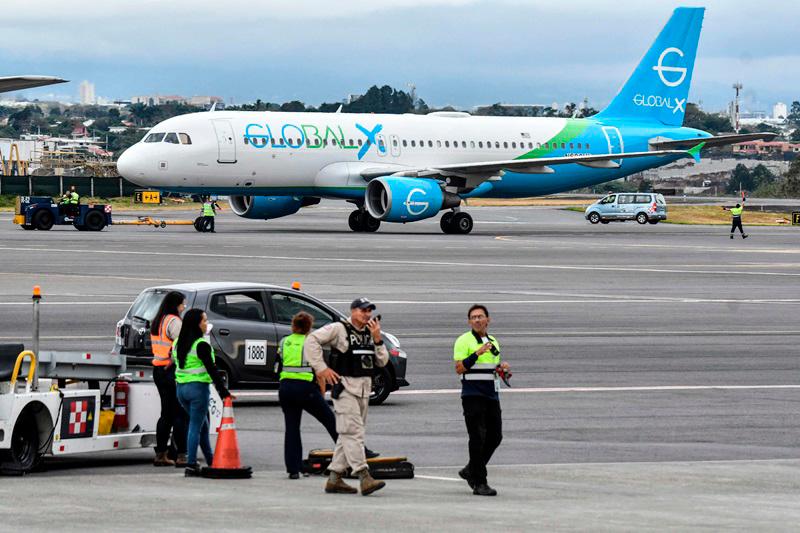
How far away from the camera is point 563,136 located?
67.9 meters

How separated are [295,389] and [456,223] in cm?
4757

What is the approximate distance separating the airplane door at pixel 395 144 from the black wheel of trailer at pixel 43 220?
48.4ft

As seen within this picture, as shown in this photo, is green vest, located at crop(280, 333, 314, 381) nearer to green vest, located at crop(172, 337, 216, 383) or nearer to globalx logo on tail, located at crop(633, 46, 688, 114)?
green vest, located at crop(172, 337, 216, 383)

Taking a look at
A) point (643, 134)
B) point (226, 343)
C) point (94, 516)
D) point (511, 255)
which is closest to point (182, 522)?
point (94, 516)

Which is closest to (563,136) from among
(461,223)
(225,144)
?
(461,223)

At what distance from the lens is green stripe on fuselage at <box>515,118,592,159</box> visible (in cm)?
6738

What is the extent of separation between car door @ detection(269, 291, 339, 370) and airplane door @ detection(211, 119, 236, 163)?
3709cm

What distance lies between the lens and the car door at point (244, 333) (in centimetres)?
1978

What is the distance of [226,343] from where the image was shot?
64.8 ft

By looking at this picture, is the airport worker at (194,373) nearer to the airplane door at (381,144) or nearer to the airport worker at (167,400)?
the airport worker at (167,400)

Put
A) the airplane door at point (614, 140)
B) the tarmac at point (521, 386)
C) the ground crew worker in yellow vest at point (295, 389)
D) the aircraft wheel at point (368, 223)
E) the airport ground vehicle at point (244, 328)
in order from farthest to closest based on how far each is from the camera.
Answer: the airplane door at point (614, 140)
the aircraft wheel at point (368, 223)
the airport ground vehicle at point (244, 328)
the ground crew worker in yellow vest at point (295, 389)
the tarmac at point (521, 386)

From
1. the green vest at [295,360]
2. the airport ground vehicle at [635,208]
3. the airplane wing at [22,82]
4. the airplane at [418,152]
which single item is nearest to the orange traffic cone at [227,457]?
the green vest at [295,360]

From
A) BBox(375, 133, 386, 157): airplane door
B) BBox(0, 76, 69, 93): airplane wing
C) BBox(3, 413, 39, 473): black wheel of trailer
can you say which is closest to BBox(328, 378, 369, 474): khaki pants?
BBox(3, 413, 39, 473): black wheel of trailer

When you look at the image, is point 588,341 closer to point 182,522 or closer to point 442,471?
point 442,471
